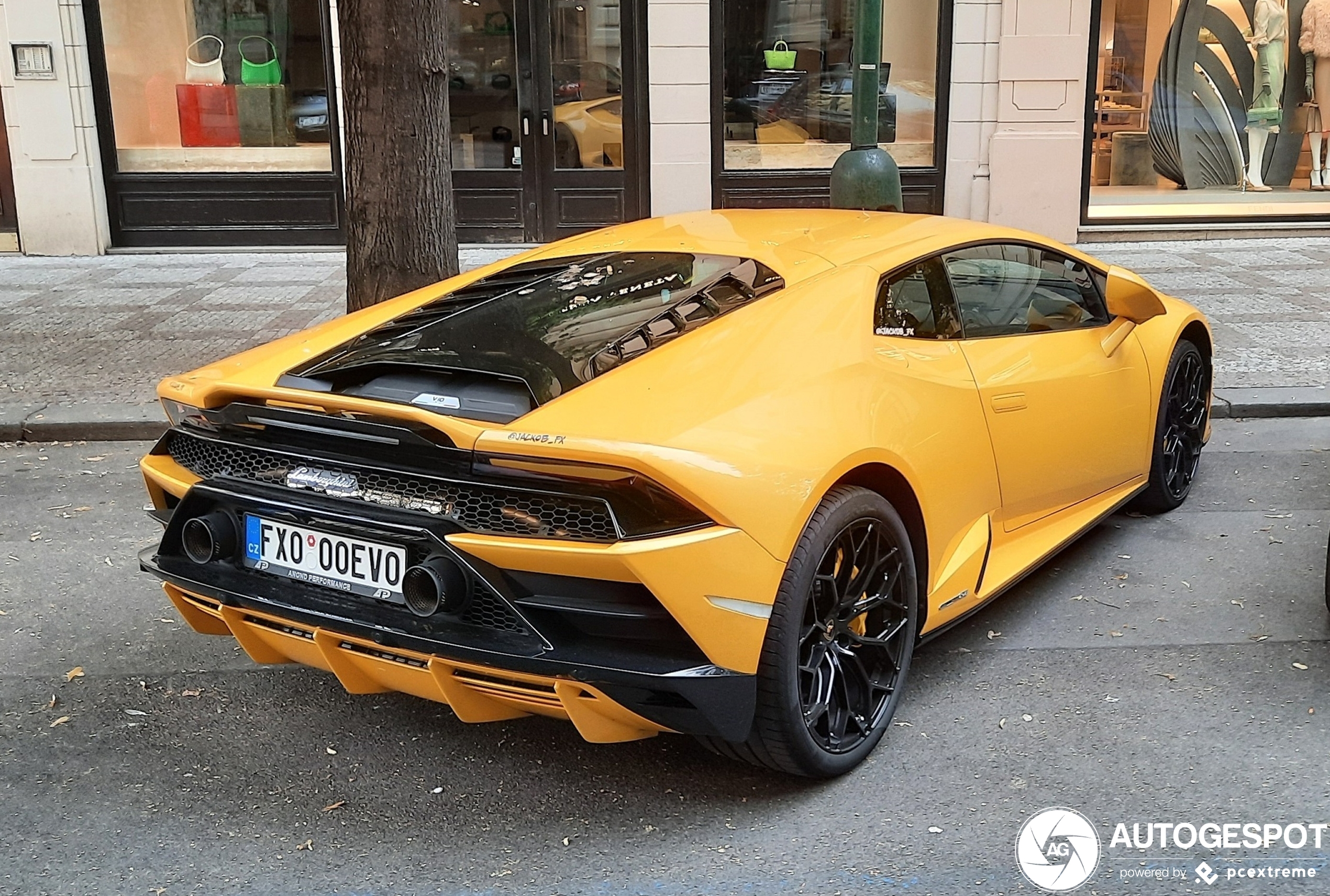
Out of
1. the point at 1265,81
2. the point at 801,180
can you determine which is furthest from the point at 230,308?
the point at 1265,81

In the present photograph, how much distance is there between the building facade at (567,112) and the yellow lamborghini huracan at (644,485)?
8.73m

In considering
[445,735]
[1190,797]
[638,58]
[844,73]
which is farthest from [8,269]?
[1190,797]

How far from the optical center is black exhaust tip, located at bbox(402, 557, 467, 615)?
287cm

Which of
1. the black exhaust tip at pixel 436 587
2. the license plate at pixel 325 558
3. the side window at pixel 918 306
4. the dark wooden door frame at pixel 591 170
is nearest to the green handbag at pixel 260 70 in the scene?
the dark wooden door frame at pixel 591 170

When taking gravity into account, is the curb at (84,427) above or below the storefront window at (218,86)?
below

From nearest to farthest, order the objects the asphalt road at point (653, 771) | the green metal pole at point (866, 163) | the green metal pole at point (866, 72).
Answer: the asphalt road at point (653, 771), the green metal pole at point (866, 72), the green metal pole at point (866, 163)

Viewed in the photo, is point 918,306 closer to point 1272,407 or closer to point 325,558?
point 325,558

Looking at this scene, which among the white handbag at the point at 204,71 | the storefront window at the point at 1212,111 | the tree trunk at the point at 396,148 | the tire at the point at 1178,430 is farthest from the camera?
the storefront window at the point at 1212,111

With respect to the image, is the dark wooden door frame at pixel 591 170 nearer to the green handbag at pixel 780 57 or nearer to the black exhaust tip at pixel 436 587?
the green handbag at pixel 780 57

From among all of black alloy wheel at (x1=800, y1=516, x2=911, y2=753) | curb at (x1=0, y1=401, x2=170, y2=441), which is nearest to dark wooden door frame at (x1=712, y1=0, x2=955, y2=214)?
curb at (x1=0, y1=401, x2=170, y2=441)

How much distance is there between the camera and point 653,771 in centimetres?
333

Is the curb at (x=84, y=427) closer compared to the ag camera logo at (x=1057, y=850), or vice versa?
the ag camera logo at (x=1057, y=850)

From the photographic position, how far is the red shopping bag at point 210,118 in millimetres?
12852

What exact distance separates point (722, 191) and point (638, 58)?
1.55 meters
